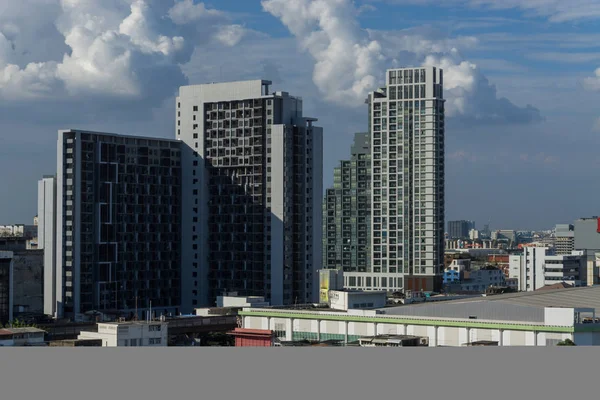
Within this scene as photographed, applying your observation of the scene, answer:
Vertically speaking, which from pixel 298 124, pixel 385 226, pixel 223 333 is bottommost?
pixel 223 333

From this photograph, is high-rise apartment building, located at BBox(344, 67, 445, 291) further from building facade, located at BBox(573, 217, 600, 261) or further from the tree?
the tree

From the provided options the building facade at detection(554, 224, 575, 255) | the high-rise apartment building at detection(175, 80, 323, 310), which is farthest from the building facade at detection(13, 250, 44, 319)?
the building facade at detection(554, 224, 575, 255)

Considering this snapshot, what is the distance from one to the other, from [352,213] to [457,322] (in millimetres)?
26178

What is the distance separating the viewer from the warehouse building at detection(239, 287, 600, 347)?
17812 millimetres

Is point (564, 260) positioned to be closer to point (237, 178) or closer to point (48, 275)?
point (237, 178)

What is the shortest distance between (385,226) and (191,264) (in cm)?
1319

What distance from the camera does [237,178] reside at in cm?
3106

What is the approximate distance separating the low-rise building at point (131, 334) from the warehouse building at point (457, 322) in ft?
12.7

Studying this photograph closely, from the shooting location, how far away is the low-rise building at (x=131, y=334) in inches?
685

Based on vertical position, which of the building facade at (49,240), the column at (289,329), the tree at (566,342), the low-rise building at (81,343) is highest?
the building facade at (49,240)

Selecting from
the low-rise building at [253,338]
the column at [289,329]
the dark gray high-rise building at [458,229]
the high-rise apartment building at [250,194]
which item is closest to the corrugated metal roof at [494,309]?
the column at [289,329]

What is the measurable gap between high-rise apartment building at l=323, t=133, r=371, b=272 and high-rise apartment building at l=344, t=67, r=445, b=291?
4.16 feet

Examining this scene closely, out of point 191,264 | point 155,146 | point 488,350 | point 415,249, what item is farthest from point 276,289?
point 488,350

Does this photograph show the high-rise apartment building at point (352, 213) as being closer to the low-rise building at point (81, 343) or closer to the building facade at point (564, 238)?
the low-rise building at point (81, 343)
